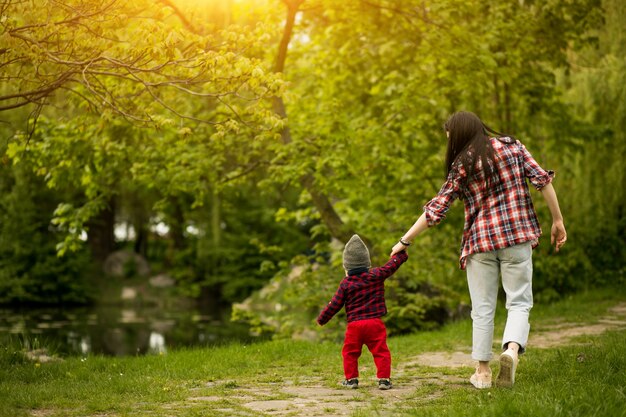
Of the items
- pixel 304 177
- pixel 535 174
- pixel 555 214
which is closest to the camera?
pixel 535 174

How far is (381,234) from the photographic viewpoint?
11.6 meters

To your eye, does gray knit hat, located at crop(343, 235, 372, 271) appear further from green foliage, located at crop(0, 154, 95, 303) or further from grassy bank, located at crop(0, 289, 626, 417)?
green foliage, located at crop(0, 154, 95, 303)

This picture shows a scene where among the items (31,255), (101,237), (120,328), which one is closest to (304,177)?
(120,328)

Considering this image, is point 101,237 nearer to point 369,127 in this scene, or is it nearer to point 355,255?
point 369,127

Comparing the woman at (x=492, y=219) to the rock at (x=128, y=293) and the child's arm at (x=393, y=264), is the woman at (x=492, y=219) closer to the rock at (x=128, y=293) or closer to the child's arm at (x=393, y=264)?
the child's arm at (x=393, y=264)

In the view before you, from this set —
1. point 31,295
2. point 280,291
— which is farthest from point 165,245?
point 280,291

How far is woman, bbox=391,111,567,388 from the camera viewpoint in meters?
4.92

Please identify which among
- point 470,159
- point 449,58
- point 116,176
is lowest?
point 470,159

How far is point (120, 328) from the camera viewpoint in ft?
70.8

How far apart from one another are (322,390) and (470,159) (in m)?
2.01

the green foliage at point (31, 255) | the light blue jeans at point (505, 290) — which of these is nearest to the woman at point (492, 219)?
the light blue jeans at point (505, 290)

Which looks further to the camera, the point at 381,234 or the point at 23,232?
the point at 23,232

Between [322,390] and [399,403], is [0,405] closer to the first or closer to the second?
[322,390]

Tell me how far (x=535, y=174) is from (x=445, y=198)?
0.64 m
